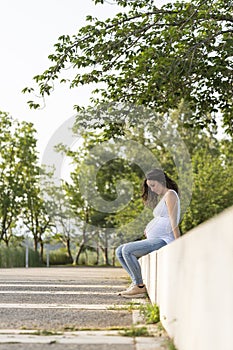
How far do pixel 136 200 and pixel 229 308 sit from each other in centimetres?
4041

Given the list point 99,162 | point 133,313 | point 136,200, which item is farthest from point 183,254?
point 99,162

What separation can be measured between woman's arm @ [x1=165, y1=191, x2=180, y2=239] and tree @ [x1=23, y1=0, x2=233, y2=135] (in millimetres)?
7939

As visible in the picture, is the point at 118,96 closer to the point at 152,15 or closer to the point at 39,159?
the point at 152,15

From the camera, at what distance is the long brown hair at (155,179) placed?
9577 millimetres

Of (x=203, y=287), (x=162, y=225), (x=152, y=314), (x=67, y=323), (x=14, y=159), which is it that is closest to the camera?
(x=203, y=287)

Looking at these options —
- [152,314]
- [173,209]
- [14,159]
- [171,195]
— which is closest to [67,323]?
[152,314]

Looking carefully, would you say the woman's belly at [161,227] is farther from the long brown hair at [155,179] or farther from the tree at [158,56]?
the tree at [158,56]

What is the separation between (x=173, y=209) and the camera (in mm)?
9172

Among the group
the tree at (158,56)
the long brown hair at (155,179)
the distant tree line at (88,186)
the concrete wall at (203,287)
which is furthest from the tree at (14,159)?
the concrete wall at (203,287)

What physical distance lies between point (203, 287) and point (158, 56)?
14238 mm

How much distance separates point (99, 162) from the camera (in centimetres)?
5259

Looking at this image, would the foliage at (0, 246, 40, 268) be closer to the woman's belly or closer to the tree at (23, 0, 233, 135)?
the tree at (23, 0, 233, 135)

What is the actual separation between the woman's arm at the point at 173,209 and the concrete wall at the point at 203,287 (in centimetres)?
380

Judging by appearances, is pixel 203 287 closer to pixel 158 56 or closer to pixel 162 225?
pixel 162 225
